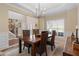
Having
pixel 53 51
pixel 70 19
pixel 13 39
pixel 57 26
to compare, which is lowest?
pixel 53 51

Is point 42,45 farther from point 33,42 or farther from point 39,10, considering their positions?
point 39,10

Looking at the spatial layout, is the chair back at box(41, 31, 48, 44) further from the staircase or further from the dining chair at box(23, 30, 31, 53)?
the staircase

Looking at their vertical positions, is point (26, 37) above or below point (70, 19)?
below

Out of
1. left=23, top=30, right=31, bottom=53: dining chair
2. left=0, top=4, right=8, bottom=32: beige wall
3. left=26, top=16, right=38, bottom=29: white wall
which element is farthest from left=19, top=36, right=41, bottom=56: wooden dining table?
left=0, top=4, right=8, bottom=32: beige wall

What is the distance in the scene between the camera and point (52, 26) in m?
1.98

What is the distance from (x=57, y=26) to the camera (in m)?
1.98

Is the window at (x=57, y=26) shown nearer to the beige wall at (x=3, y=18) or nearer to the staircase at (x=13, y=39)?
the staircase at (x=13, y=39)

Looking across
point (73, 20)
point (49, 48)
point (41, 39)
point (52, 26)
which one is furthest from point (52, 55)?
point (73, 20)

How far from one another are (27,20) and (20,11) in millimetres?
203

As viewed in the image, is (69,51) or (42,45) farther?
(42,45)

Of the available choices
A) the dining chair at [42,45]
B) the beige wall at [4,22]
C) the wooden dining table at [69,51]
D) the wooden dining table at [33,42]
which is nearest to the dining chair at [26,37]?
the wooden dining table at [33,42]

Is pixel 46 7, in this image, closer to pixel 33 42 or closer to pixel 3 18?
pixel 33 42

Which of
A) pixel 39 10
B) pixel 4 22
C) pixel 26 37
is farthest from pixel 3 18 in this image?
pixel 39 10

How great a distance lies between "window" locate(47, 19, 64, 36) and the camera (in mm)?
1961
